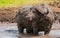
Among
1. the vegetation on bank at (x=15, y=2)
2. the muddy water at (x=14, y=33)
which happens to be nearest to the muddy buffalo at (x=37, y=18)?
the muddy water at (x=14, y=33)

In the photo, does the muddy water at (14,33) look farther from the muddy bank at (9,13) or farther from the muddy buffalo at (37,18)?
the muddy bank at (9,13)

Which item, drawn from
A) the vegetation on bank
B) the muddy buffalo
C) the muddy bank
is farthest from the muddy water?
the vegetation on bank

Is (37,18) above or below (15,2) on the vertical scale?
above

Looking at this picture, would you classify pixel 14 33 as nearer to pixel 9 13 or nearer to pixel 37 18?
pixel 37 18

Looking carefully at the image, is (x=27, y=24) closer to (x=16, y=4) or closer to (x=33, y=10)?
(x=33, y=10)

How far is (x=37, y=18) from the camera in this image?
51.5 feet

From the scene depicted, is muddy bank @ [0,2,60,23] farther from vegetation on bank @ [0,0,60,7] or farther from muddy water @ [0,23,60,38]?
muddy water @ [0,23,60,38]

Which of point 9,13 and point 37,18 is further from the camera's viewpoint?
point 9,13

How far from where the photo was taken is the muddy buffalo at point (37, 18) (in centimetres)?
1565

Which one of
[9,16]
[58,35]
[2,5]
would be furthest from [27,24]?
[2,5]

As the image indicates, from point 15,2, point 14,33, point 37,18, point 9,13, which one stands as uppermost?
point 37,18

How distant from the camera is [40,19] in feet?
51.5

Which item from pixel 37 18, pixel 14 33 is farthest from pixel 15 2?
pixel 37 18

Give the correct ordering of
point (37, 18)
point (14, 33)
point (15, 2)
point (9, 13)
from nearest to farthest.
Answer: point (37, 18) → point (14, 33) → point (9, 13) → point (15, 2)
